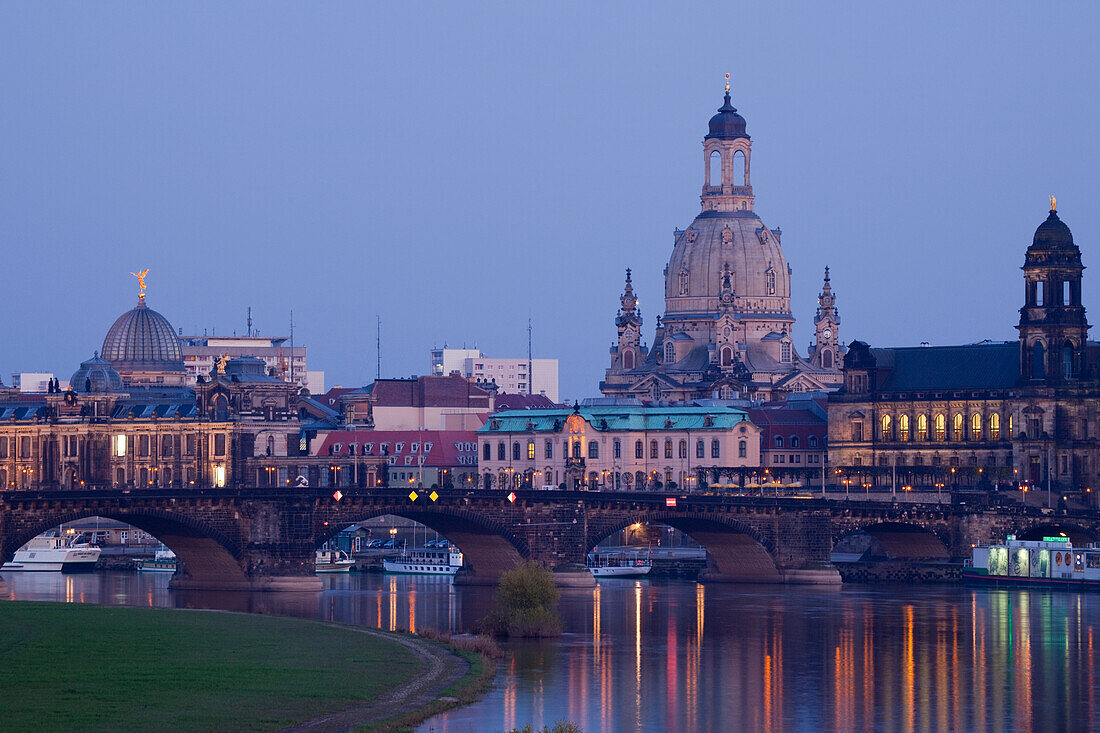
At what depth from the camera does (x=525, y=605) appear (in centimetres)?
10994

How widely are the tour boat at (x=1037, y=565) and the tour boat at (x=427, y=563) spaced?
40.7 meters

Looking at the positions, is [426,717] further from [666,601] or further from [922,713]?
[666,601]

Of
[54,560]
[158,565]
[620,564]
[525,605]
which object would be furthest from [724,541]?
[54,560]

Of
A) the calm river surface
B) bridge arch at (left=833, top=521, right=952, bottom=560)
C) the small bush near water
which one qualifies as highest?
bridge arch at (left=833, top=521, right=952, bottom=560)

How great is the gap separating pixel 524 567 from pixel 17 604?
23510 millimetres

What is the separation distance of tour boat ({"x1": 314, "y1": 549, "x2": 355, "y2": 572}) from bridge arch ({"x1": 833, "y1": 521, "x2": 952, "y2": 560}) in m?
42.6

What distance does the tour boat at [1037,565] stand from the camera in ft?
502

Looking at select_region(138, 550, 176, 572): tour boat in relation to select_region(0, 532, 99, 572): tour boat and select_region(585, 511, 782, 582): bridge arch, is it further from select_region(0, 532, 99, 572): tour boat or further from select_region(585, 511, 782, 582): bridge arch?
select_region(585, 511, 782, 582): bridge arch

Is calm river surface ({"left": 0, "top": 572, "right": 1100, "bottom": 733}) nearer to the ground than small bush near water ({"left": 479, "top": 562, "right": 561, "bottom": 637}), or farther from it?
nearer to the ground

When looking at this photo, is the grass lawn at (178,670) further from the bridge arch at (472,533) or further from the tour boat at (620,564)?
the tour boat at (620,564)

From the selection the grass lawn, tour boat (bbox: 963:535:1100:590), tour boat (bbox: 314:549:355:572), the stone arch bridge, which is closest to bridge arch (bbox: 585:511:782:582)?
the stone arch bridge

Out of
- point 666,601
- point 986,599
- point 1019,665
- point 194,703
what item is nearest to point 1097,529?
Result: point 986,599

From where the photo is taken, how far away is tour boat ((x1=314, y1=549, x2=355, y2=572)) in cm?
18962

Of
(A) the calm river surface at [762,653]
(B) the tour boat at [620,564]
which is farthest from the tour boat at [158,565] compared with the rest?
(B) the tour boat at [620,564]
